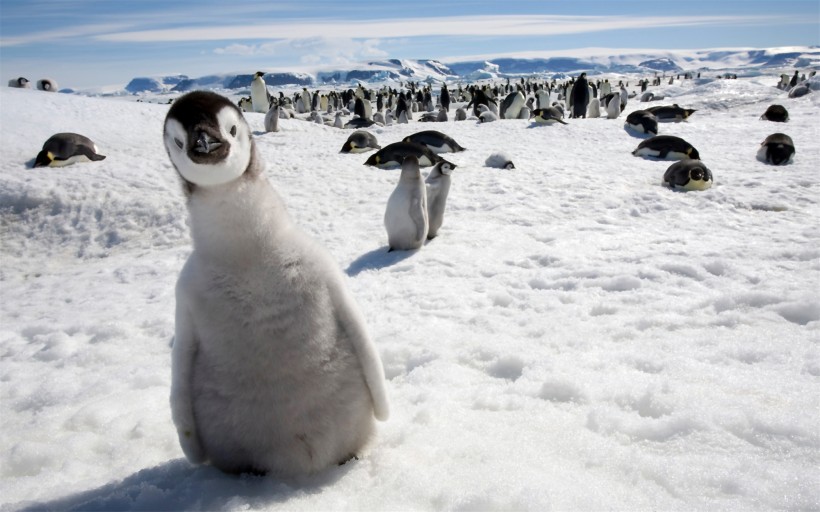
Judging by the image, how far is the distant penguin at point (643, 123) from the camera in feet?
46.0

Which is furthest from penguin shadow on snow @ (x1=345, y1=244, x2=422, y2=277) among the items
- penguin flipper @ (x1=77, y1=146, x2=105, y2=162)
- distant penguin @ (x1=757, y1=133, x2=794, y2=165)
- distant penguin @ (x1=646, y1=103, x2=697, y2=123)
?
distant penguin @ (x1=646, y1=103, x2=697, y2=123)

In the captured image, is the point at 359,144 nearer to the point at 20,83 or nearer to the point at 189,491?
the point at 189,491

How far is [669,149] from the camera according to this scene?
419 inches

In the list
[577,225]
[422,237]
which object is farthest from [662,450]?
[577,225]

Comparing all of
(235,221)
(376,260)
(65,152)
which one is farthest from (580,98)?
(235,221)

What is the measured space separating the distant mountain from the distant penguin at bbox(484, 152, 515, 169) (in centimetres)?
11509

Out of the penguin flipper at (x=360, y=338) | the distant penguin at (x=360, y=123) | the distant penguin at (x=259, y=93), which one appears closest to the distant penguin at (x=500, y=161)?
the penguin flipper at (x=360, y=338)

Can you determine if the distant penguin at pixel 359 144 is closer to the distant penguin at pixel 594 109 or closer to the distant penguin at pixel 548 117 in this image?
the distant penguin at pixel 548 117

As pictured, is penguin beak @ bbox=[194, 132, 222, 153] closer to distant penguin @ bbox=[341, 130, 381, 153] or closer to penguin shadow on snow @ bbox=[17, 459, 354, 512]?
penguin shadow on snow @ bbox=[17, 459, 354, 512]

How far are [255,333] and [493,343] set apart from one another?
1.89m

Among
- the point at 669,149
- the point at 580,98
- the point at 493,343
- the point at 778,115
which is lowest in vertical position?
the point at 493,343

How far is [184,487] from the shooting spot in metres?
1.93

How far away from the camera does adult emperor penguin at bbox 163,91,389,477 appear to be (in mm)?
1843

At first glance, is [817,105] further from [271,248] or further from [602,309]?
[271,248]
